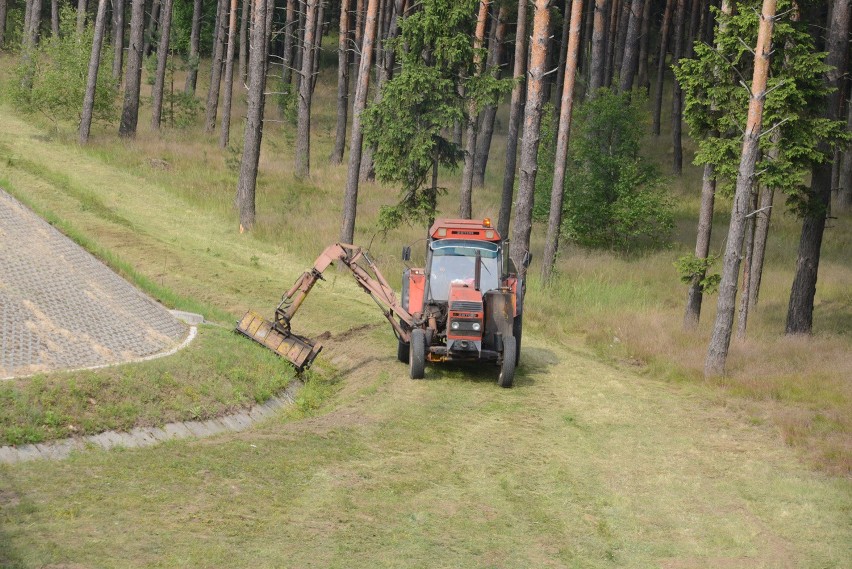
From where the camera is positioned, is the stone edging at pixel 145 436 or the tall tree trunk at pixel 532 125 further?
the tall tree trunk at pixel 532 125

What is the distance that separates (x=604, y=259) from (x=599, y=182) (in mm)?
2908

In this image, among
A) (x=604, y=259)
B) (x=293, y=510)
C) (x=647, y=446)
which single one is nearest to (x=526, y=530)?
(x=293, y=510)

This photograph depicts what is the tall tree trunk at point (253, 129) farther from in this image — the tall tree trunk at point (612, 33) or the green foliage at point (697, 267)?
the tall tree trunk at point (612, 33)

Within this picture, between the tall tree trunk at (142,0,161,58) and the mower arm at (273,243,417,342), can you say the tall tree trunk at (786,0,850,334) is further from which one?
the tall tree trunk at (142,0,161,58)

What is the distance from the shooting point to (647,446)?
14.5 meters

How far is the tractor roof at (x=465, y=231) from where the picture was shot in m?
18.4

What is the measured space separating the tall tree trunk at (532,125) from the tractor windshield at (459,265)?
5.59 m

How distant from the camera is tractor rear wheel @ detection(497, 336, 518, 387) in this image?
17031 mm

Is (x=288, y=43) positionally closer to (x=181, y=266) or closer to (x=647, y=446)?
(x=181, y=266)

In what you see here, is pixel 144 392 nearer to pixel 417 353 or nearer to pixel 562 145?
pixel 417 353

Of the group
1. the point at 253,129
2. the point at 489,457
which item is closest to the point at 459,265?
the point at 489,457

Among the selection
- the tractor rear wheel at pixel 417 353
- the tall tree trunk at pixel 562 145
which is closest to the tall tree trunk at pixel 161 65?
the tall tree trunk at pixel 562 145

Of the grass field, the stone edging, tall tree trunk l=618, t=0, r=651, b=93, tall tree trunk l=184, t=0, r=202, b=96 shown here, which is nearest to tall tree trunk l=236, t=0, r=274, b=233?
the grass field

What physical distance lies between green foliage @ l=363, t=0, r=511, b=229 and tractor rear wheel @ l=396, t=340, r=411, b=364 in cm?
780
